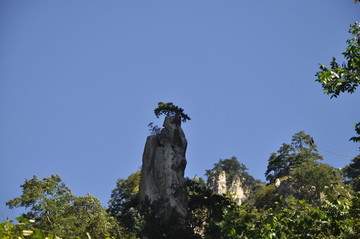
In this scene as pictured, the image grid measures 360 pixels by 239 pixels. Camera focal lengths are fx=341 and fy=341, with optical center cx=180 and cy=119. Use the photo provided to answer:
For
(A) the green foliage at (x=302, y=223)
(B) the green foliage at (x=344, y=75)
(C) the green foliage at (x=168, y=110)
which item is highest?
(C) the green foliage at (x=168, y=110)

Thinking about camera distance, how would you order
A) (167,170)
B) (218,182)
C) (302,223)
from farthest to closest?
1. (218,182)
2. (167,170)
3. (302,223)

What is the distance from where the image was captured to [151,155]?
40.0 meters

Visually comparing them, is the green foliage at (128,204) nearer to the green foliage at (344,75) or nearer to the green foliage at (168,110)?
the green foliage at (168,110)

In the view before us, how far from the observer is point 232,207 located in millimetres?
8648

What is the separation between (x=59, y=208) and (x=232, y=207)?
3035 centimetres

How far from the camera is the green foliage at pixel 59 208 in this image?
100 ft

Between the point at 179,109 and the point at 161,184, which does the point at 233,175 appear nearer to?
the point at 179,109

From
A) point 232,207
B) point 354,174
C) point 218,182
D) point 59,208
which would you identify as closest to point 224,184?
point 218,182

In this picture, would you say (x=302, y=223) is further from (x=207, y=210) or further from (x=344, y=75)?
(x=207, y=210)

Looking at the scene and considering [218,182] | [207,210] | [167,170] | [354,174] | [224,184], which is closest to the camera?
[207,210]

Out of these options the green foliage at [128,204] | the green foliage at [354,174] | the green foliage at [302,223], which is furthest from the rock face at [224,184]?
the green foliage at [302,223]

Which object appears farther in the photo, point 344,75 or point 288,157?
point 288,157

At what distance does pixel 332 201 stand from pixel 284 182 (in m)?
48.5

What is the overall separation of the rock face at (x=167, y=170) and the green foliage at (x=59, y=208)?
530 cm
